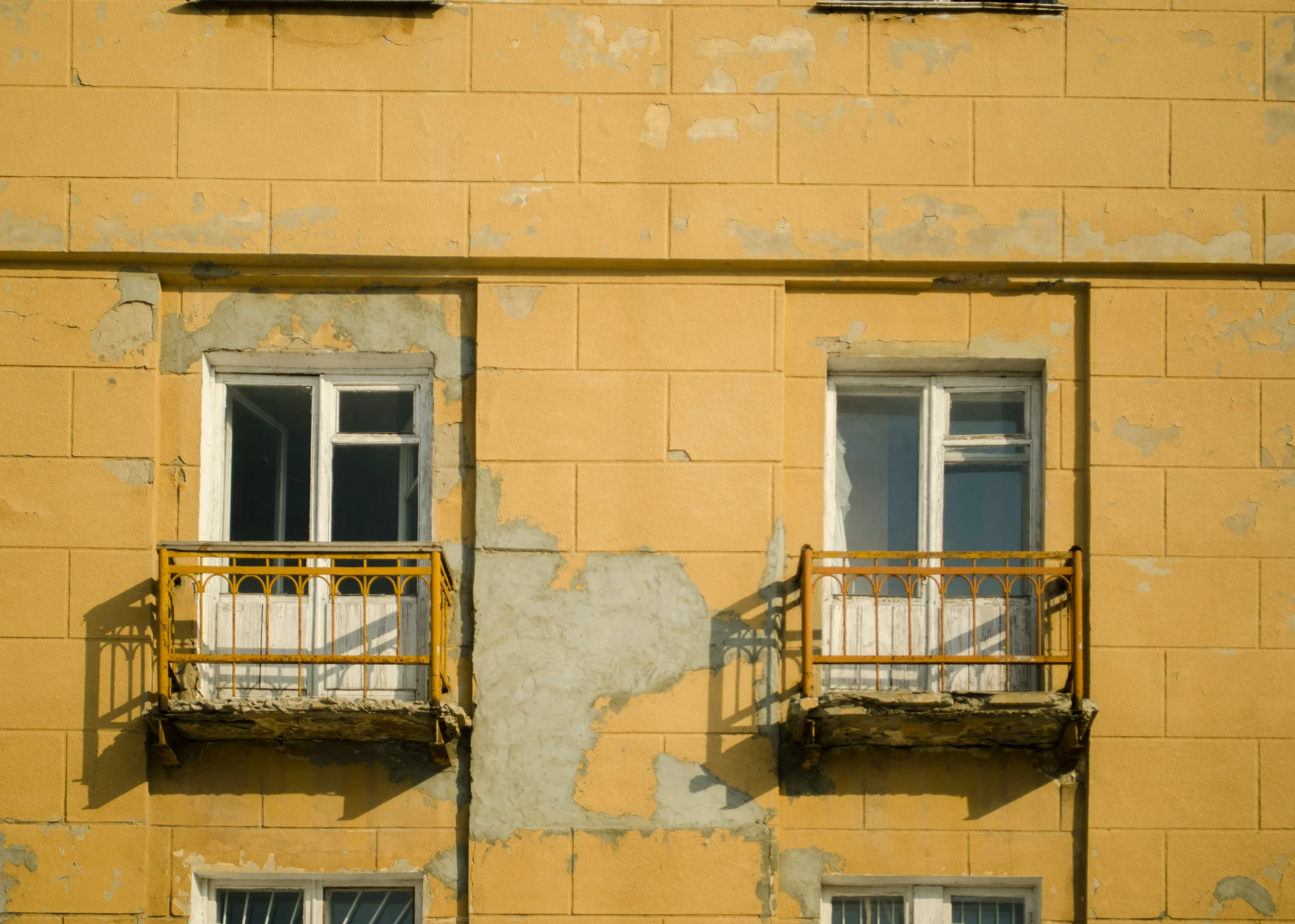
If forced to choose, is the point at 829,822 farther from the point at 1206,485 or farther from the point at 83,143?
the point at 83,143

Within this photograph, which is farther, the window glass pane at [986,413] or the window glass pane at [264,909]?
the window glass pane at [986,413]

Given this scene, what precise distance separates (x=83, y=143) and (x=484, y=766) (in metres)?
3.63

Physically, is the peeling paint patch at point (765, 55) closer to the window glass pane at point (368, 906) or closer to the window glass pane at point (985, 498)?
the window glass pane at point (985, 498)

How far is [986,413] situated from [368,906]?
3.89 meters

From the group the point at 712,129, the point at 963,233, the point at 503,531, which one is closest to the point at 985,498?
the point at 963,233

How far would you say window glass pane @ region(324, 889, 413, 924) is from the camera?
566 centimetres

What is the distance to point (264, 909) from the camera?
569 cm

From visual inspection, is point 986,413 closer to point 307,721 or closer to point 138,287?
point 307,721

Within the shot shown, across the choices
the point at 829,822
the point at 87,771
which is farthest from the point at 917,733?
the point at 87,771

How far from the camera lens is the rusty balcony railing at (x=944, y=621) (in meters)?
5.46

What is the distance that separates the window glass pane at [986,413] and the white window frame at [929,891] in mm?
2160

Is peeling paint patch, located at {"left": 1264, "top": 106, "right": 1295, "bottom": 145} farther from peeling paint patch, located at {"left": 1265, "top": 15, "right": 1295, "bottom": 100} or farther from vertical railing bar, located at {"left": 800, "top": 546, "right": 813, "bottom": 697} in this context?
vertical railing bar, located at {"left": 800, "top": 546, "right": 813, "bottom": 697}

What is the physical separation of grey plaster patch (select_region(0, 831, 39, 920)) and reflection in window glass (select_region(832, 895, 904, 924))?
3777 millimetres

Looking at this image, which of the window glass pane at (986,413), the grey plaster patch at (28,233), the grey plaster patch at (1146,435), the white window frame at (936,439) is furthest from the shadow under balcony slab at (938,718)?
the grey plaster patch at (28,233)
